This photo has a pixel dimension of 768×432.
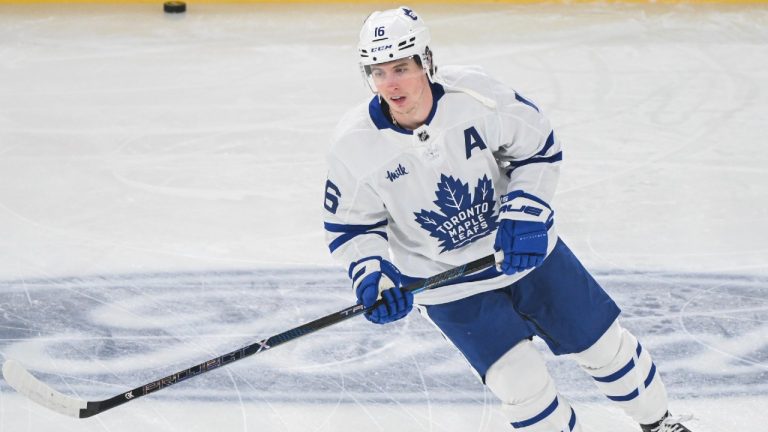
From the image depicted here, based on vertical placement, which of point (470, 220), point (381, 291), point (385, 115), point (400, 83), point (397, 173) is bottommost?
point (381, 291)

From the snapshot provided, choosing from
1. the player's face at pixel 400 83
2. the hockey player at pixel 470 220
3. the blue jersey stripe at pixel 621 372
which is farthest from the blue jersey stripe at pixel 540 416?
the player's face at pixel 400 83

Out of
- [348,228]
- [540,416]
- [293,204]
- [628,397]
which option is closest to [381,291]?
[348,228]

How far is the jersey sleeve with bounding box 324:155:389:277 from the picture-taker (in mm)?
2609

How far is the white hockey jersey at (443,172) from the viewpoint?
8.48ft

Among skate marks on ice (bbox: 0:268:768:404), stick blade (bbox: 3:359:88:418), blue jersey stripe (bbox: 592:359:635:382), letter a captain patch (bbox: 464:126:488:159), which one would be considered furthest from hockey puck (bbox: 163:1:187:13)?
blue jersey stripe (bbox: 592:359:635:382)

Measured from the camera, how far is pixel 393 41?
8.09ft

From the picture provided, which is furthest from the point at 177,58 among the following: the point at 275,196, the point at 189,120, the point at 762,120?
the point at 762,120

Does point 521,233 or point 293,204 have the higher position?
point 521,233

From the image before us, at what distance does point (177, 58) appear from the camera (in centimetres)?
566

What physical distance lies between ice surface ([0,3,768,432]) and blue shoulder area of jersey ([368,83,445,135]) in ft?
2.87

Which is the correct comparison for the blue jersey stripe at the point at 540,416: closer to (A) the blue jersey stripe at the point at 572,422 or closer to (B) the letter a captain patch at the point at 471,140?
(A) the blue jersey stripe at the point at 572,422

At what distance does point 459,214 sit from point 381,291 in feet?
0.84

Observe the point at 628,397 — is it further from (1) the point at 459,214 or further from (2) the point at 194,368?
(2) the point at 194,368

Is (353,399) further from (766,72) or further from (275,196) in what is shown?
(766,72)
